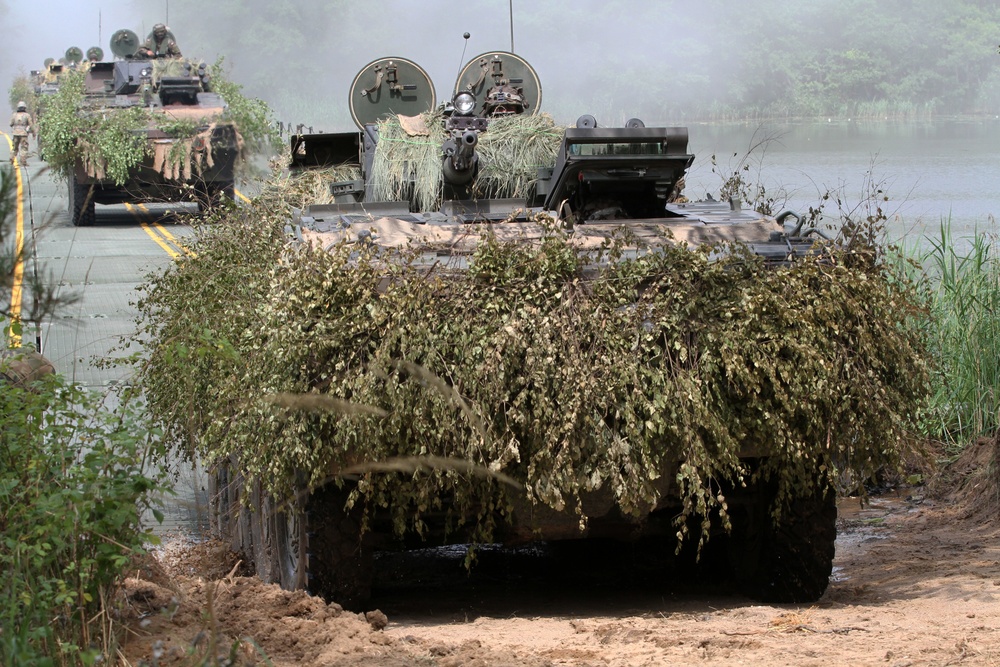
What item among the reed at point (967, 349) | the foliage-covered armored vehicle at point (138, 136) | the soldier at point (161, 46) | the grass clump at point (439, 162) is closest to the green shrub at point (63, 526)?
the grass clump at point (439, 162)

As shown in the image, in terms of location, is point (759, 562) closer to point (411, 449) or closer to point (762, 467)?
point (762, 467)

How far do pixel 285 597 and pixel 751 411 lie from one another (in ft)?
6.38

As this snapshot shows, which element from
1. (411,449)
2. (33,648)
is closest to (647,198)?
(411,449)

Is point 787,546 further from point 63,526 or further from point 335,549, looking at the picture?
point 63,526

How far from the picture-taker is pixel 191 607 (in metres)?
5.28

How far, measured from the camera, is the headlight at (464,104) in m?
9.49

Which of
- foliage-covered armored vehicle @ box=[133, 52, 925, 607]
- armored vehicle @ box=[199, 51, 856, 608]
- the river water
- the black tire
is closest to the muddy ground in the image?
the black tire

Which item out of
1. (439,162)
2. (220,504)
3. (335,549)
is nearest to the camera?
(335,549)

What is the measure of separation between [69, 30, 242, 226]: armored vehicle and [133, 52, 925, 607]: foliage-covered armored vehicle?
45.3 feet

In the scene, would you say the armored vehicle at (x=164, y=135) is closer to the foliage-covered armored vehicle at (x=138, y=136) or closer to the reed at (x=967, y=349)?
the foliage-covered armored vehicle at (x=138, y=136)

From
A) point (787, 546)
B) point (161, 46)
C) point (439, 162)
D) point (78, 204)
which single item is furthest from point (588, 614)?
point (161, 46)

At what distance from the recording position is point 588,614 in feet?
20.6

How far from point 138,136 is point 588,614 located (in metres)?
15.2

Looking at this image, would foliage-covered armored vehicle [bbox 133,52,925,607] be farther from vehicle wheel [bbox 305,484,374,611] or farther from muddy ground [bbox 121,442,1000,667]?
muddy ground [bbox 121,442,1000,667]
